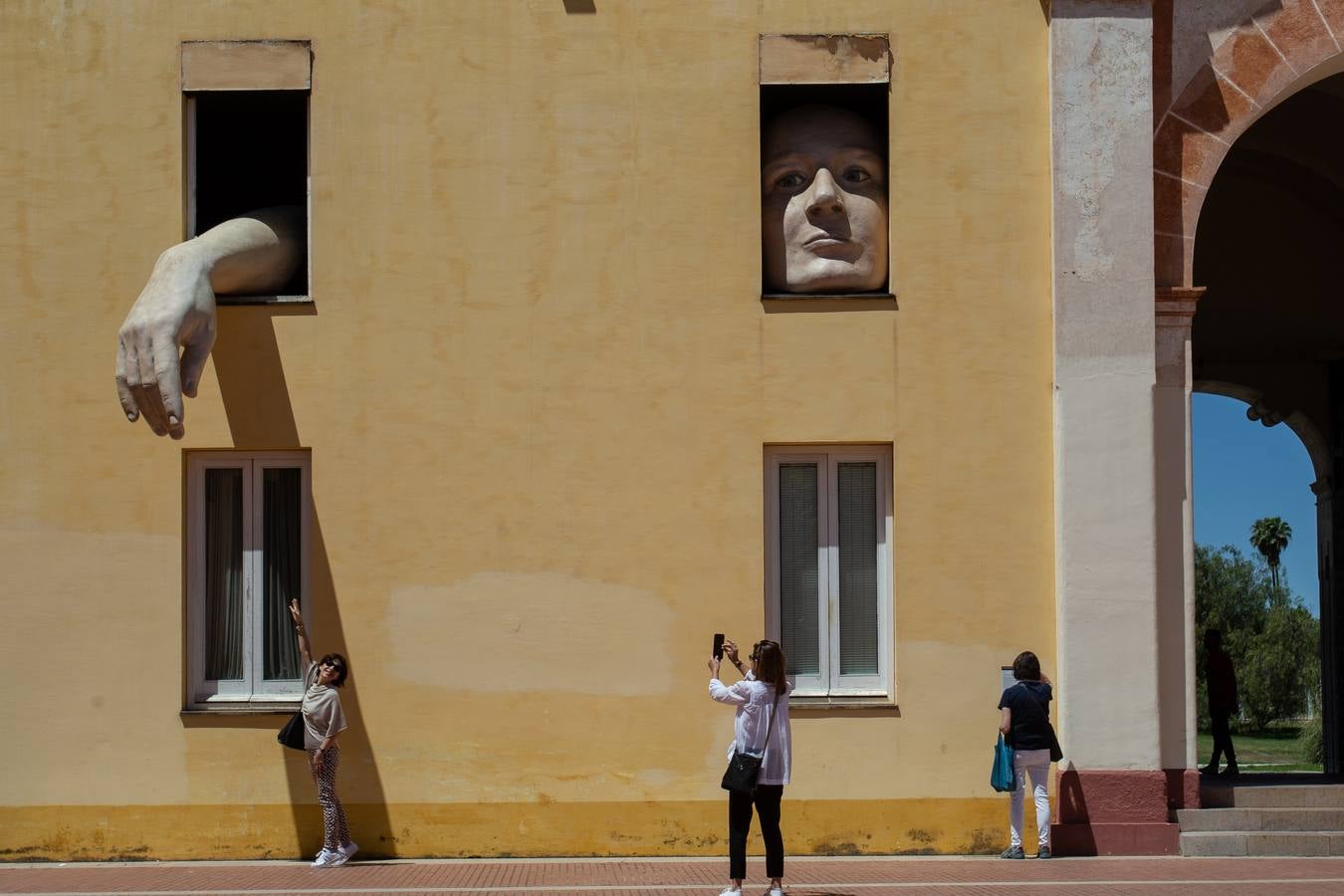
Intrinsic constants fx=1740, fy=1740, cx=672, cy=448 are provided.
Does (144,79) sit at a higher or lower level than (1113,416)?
higher

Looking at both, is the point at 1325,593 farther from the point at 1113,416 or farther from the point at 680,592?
the point at 680,592

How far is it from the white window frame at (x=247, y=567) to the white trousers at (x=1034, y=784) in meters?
5.24

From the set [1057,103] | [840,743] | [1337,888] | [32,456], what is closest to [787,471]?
[840,743]

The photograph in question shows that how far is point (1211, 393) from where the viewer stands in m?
22.4

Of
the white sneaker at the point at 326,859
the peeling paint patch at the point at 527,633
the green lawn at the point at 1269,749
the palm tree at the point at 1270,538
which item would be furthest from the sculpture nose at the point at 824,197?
the palm tree at the point at 1270,538

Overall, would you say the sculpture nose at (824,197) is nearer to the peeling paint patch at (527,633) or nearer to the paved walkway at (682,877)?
the peeling paint patch at (527,633)

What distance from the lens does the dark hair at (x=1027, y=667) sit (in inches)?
476

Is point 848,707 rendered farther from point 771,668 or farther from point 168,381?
point 168,381

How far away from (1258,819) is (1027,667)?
2.27 meters

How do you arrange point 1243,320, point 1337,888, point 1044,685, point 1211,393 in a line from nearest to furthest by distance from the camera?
1. point 1337,888
2. point 1044,685
3. point 1243,320
4. point 1211,393

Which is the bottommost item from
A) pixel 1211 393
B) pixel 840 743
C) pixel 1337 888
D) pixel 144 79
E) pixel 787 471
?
pixel 1337 888

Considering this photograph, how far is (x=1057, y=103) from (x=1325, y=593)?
35.3 ft

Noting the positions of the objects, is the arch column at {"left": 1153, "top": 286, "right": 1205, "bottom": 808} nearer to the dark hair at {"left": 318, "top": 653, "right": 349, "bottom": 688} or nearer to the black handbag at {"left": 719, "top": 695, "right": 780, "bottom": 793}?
the black handbag at {"left": 719, "top": 695, "right": 780, "bottom": 793}

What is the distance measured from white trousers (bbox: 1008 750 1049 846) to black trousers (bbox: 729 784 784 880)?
250cm
